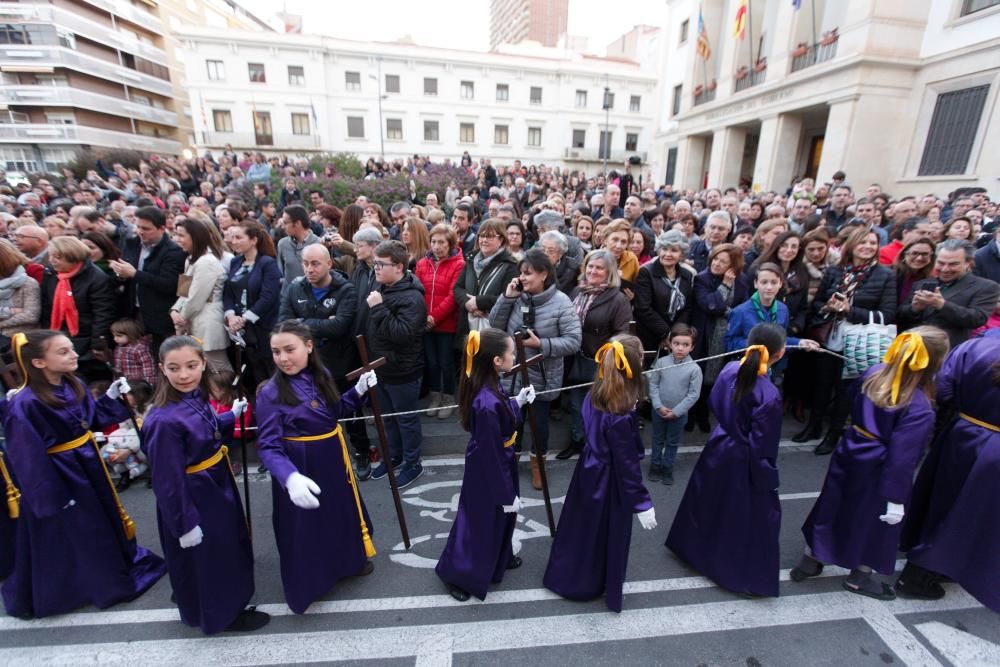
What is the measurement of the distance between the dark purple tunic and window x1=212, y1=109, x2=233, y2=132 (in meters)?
45.3

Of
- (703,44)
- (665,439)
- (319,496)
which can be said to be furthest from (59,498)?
(703,44)

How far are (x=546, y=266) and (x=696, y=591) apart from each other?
253cm

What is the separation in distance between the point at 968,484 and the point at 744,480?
4.28ft

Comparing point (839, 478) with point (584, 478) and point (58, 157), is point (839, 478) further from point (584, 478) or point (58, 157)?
point (58, 157)

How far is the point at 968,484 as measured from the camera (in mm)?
2930

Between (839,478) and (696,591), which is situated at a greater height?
(839,478)

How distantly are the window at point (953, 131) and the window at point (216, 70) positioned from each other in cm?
4305

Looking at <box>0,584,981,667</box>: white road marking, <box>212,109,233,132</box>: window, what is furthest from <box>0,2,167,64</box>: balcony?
<box>0,584,981,667</box>: white road marking

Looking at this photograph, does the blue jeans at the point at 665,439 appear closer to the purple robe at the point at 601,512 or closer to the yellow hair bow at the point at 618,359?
the purple robe at the point at 601,512

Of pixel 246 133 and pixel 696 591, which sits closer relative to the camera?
pixel 696 591

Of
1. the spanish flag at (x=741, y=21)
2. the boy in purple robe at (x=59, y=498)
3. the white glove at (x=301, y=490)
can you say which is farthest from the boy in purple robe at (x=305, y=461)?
the spanish flag at (x=741, y=21)

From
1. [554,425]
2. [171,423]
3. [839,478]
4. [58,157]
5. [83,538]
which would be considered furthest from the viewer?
[58,157]

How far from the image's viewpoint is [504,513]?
2.98 m

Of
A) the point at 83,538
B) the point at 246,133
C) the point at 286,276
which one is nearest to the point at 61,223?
the point at 286,276
